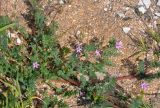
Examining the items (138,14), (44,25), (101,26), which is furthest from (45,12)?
(138,14)

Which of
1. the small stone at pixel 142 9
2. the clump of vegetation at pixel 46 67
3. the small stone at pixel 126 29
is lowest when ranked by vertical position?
the clump of vegetation at pixel 46 67

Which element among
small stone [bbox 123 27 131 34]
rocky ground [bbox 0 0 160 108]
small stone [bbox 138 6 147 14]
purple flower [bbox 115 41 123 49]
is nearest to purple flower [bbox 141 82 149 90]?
rocky ground [bbox 0 0 160 108]

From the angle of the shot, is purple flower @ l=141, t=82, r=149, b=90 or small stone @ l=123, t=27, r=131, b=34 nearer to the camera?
purple flower @ l=141, t=82, r=149, b=90

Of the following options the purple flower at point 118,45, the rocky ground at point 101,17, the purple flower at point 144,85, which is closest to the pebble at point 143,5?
the rocky ground at point 101,17

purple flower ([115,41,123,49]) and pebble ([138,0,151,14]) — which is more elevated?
pebble ([138,0,151,14])

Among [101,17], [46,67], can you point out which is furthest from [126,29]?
[46,67]

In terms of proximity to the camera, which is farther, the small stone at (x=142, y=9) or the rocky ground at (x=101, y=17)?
the small stone at (x=142, y=9)

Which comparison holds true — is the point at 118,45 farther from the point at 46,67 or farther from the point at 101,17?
the point at 46,67

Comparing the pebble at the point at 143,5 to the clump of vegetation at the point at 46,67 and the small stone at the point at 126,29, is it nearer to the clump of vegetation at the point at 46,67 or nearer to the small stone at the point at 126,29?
the small stone at the point at 126,29

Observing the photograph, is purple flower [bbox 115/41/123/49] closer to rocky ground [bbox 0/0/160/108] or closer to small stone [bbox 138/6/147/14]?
rocky ground [bbox 0/0/160/108]
